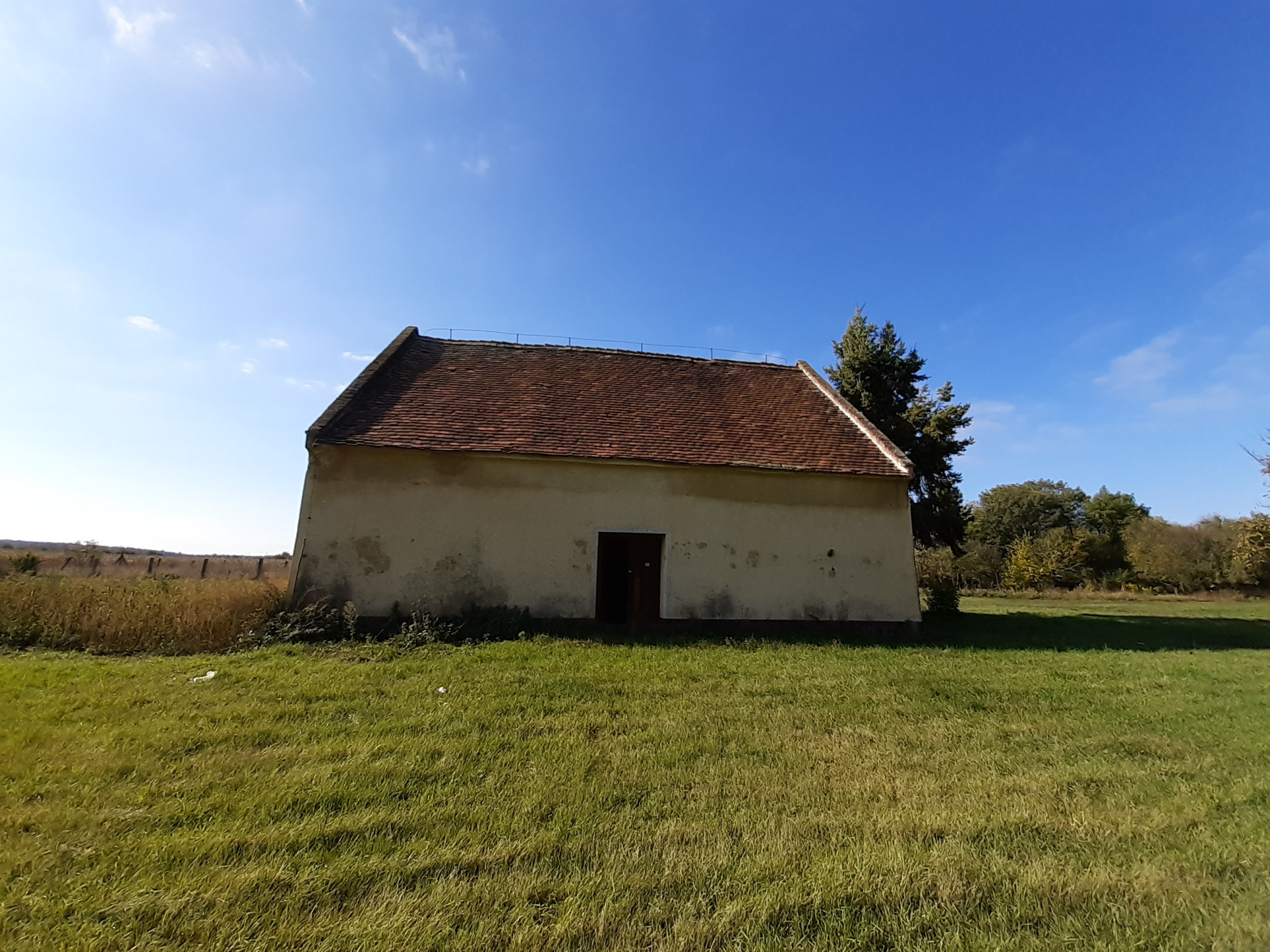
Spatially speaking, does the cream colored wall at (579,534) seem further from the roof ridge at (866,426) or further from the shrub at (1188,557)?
the shrub at (1188,557)

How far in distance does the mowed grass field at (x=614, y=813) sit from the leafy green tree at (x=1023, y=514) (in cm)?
4885

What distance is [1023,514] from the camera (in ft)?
165

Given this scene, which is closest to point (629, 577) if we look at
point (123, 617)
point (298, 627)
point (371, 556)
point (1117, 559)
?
point (371, 556)

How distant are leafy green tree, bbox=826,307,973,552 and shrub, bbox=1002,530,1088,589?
877 inches

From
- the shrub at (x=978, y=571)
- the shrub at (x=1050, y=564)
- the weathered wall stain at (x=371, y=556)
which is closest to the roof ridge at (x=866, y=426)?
the weathered wall stain at (x=371, y=556)

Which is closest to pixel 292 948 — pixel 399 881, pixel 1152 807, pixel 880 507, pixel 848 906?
pixel 399 881

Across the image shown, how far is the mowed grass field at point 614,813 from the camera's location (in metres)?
2.59

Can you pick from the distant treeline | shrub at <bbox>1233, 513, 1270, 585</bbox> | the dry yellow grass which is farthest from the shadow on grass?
the distant treeline

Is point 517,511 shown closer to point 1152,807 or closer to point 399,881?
point 399,881

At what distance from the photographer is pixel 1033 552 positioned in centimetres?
3878

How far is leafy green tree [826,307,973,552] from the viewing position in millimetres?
18969

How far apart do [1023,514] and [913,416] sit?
3986 centimetres

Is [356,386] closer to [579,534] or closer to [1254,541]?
[579,534]

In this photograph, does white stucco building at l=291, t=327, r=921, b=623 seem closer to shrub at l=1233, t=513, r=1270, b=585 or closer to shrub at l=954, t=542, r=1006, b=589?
shrub at l=1233, t=513, r=1270, b=585
